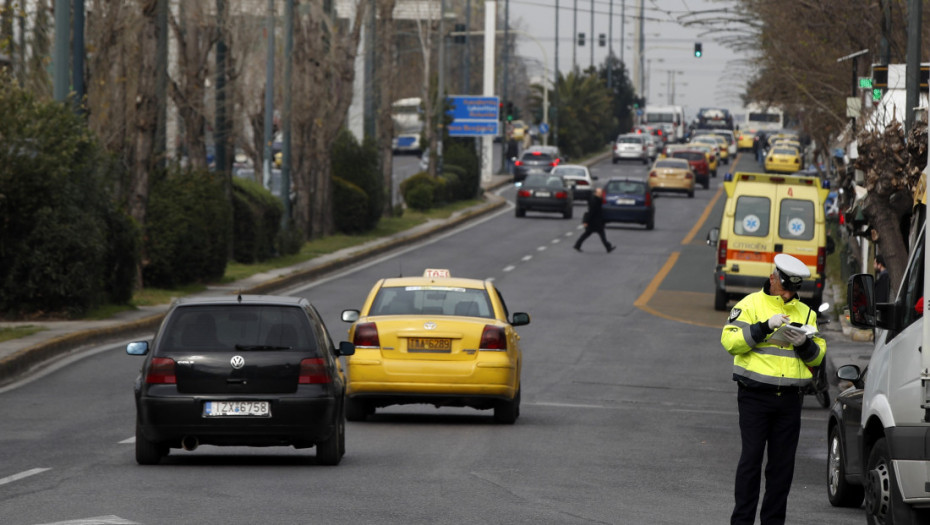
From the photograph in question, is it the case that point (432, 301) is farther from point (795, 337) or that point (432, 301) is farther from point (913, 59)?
point (913, 59)

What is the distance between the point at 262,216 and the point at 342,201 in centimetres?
901

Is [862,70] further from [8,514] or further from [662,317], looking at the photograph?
[8,514]

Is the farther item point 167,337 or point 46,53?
point 46,53

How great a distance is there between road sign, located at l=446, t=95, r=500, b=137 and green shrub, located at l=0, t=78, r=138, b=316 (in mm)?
48134

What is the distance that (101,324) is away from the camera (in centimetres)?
2620

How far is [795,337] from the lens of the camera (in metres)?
9.85

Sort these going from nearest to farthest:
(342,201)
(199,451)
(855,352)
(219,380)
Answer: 1. (219,380)
2. (199,451)
3. (855,352)
4. (342,201)

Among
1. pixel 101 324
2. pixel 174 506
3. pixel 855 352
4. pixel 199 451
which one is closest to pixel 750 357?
pixel 174 506

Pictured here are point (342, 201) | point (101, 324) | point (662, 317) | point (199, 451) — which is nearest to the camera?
point (199, 451)

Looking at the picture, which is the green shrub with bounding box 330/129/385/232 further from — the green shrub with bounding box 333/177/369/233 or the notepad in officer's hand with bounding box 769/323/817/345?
the notepad in officer's hand with bounding box 769/323/817/345

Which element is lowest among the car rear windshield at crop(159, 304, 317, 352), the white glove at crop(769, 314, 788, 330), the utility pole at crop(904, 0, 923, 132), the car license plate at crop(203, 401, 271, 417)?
the car license plate at crop(203, 401, 271, 417)

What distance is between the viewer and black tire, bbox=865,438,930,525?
8797 millimetres

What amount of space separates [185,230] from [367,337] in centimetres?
1718

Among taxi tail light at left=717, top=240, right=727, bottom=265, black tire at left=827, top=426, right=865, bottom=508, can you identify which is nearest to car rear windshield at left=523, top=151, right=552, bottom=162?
taxi tail light at left=717, top=240, right=727, bottom=265
